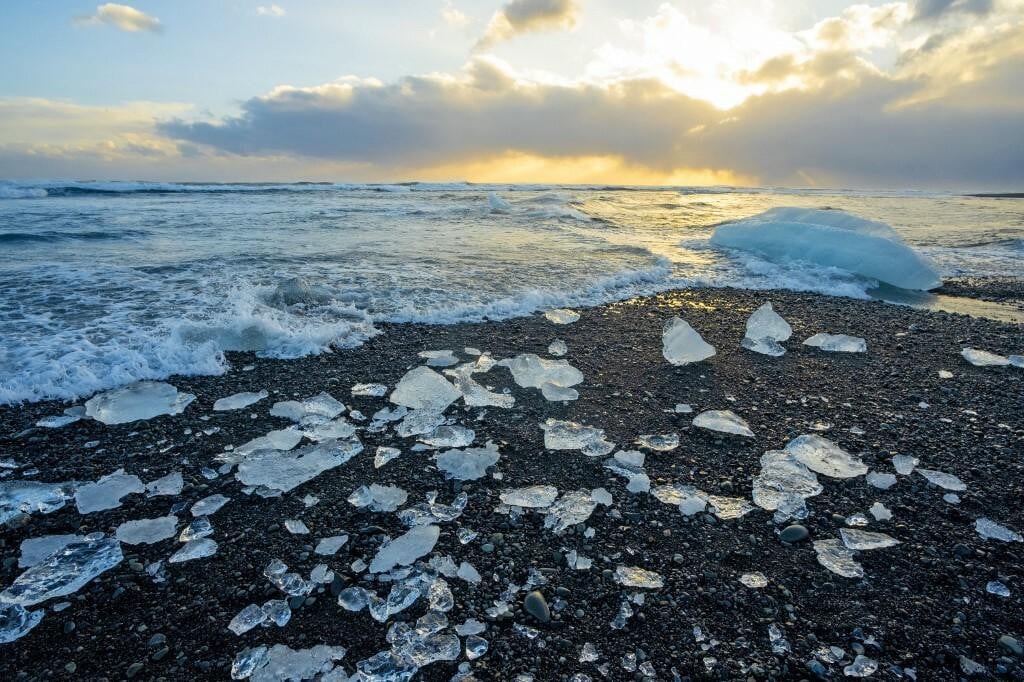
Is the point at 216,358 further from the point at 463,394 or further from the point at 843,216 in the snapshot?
the point at 843,216

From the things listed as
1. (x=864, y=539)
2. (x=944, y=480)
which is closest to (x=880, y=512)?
(x=864, y=539)

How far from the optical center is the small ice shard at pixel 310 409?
9.84ft

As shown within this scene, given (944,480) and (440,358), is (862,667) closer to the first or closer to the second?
(944,480)

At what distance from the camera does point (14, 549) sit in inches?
77.7

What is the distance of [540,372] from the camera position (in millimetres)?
3586

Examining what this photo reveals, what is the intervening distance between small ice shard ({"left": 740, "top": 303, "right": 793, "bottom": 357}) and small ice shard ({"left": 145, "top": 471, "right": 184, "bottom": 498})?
3.92m

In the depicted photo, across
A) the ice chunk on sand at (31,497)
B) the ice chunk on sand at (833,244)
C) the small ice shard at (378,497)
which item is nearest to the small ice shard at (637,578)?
the small ice shard at (378,497)

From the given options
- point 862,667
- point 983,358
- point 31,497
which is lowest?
point 862,667

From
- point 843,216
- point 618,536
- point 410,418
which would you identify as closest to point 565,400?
point 410,418

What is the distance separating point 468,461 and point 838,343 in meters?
3.38

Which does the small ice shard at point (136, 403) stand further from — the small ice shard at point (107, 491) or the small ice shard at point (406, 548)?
the small ice shard at point (406, 548)

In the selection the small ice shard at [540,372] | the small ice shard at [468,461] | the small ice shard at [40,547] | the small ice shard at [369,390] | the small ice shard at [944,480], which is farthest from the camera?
the small ice shard at [540,372]

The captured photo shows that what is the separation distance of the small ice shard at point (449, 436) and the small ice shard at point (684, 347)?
1777 mm

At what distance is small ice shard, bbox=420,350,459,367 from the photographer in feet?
12.5
